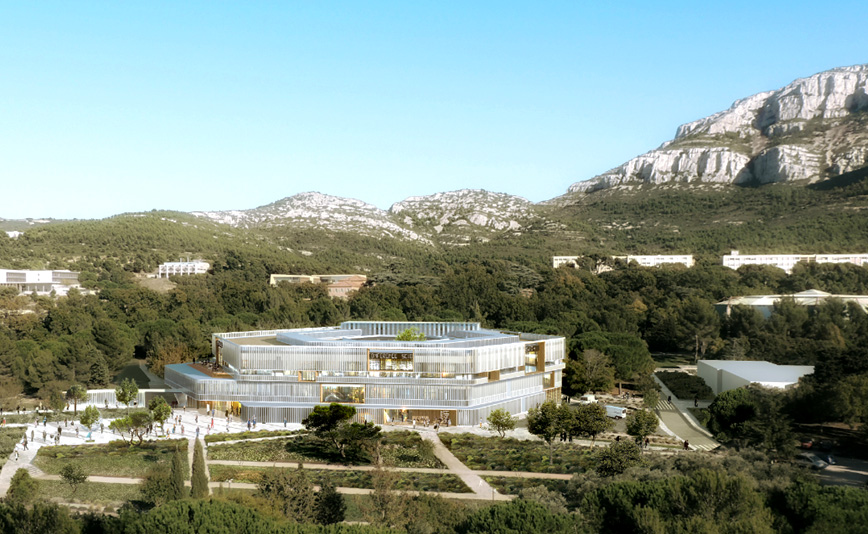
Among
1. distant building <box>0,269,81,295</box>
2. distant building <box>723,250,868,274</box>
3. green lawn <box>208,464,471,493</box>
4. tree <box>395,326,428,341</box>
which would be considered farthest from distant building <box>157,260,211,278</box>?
distant building <box>723,250,868,274</box>

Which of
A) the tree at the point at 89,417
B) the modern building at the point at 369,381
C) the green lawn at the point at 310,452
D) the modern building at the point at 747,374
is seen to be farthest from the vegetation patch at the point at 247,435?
the modern building at the point at 747,374

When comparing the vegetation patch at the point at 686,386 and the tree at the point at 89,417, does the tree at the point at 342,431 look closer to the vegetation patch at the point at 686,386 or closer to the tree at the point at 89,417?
the tree at the point at 89,417

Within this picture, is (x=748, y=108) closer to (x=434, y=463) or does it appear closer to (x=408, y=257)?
(x=408, y=257)

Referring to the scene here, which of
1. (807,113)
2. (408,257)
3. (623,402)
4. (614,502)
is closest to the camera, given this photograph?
(614,502)

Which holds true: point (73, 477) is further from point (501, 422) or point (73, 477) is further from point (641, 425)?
point (641, 425)

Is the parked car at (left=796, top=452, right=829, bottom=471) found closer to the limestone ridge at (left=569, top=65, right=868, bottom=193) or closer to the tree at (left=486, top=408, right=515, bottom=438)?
the tree at (left=486, top=408, right=515, bottom=438)

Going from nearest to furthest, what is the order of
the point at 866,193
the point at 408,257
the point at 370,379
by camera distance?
the point at 370,379 < the point at 866,193 < the point at 408,257

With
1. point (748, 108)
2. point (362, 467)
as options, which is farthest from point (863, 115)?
point (362, 467)
